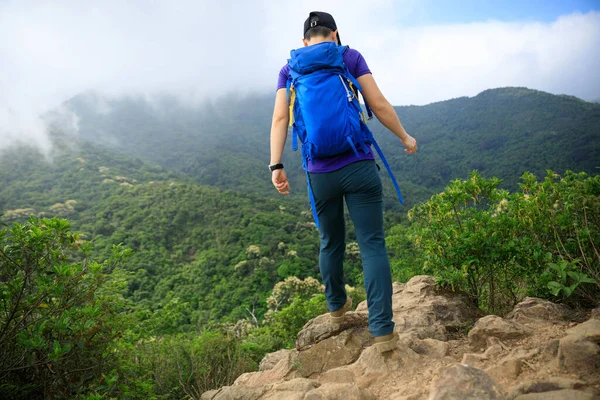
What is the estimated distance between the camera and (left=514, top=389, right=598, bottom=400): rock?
4.17 feet

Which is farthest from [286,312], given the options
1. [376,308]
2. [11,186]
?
[11,186]

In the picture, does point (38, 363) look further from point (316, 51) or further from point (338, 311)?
point (316, 51)

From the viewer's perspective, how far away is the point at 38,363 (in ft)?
6.48

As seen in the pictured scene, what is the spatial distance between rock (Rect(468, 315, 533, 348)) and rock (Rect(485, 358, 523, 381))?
0.52 m

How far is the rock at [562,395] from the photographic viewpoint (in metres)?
1.27

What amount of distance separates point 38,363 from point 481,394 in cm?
225

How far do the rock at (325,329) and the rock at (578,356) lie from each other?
Result: 1.57 metres

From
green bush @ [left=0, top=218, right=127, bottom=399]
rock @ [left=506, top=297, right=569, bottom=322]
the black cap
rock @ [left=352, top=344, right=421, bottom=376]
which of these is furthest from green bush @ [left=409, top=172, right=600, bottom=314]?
green bush @ [left=0, top=218, right=127, bottom=399]

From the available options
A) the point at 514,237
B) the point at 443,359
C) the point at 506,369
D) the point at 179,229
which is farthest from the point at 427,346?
the point at 179,229

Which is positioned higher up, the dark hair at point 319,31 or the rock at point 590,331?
the dark hair at point 319,31

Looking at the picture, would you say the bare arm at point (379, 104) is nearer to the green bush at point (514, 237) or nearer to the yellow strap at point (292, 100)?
the yellow strap at point (292, 100)

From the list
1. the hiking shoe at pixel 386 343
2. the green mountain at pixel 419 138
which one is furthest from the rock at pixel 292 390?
the green mountain at pixel 419 138

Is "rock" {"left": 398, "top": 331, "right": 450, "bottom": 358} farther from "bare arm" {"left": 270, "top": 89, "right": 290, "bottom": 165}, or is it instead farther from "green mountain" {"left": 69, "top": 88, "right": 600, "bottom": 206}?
"green mountain" {"left": 69, "top": 88, "right": 600, "bottom": 206}

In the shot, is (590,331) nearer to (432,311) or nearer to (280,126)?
(432,311)
